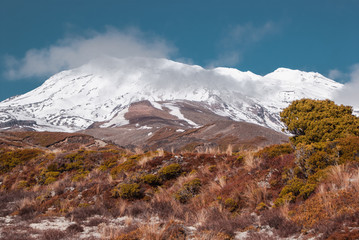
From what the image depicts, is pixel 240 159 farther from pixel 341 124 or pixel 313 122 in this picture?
pixel 341 124

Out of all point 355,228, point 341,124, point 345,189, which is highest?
point 341,124

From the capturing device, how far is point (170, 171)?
519 inches

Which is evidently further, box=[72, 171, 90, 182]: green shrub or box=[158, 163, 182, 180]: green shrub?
box=[72, 171, 90, 182]: green shrub

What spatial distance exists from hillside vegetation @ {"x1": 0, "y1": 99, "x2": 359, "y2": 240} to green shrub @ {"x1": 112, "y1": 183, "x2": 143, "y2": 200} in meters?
0.04

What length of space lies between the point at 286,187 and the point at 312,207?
1.65 meters

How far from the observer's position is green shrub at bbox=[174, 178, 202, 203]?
35.0 ft

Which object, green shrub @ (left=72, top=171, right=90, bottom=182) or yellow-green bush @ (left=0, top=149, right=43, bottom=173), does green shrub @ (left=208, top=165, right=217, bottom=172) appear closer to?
green shrub @ (left=72, top=171, right=90, bottom=182)

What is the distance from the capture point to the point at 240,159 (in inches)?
504

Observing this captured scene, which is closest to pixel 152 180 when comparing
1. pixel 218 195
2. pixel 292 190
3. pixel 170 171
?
pixel 170 171

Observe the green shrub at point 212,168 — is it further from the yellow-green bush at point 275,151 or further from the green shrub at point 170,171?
the yellow-green bush at point 275,151

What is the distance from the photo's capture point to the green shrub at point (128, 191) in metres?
11.7

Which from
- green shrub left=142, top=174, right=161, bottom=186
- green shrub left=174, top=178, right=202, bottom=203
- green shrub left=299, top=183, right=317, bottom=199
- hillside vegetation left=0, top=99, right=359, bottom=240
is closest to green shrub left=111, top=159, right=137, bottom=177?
hillside vegetation left=0, top=99, right=359, bottom=240

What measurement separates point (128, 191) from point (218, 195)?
3.94m

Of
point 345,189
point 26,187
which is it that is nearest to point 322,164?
point 345,189
